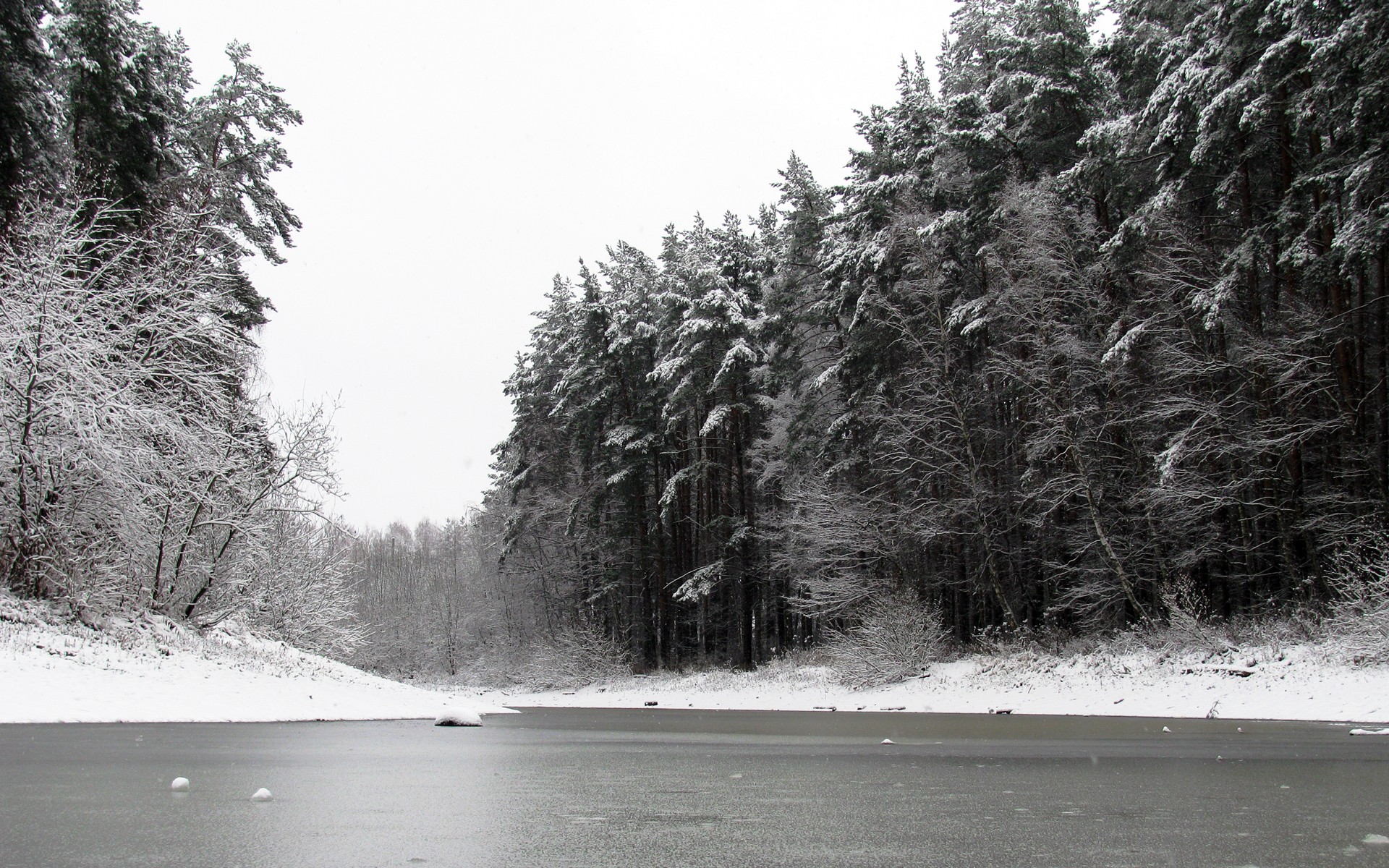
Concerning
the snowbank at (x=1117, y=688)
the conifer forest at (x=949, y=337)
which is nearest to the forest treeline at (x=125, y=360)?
the conifer forest at (x=949, y=337)

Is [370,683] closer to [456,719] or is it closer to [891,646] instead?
[456,719]

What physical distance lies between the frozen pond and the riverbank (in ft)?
14.1

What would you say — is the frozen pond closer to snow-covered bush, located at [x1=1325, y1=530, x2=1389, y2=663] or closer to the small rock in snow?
the small rock in snow

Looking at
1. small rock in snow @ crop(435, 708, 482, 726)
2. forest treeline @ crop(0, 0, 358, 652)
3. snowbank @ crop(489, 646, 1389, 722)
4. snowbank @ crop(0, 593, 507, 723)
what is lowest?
snowbank @ crop(489, 646, 1389, 722)

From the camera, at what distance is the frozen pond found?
3.96m

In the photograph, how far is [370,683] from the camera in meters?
18.6

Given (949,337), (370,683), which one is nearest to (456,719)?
(370,683)

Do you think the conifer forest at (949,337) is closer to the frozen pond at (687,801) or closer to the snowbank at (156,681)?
the snowbank at (156,681)

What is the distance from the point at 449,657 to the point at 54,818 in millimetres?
62792

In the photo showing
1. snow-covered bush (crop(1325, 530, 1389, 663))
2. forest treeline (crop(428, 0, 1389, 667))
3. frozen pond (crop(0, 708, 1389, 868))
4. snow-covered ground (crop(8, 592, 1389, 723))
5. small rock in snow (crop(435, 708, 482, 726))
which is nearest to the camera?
frozen pond (crop(0, 708, 1389, 868))

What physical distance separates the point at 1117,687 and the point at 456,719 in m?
12.3

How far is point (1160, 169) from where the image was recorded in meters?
20.9

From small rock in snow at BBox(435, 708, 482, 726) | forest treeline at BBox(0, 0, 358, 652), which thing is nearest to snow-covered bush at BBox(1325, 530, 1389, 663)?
small rock in snow at BBox(435, 708, 482, 726)

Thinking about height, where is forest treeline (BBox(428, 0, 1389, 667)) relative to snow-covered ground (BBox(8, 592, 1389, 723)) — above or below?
above
